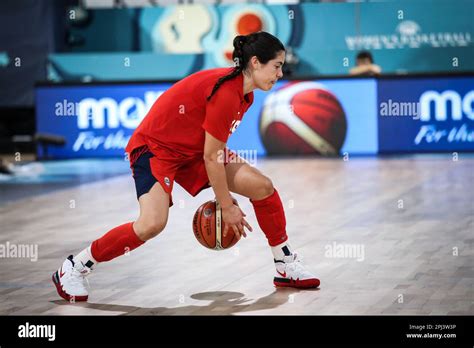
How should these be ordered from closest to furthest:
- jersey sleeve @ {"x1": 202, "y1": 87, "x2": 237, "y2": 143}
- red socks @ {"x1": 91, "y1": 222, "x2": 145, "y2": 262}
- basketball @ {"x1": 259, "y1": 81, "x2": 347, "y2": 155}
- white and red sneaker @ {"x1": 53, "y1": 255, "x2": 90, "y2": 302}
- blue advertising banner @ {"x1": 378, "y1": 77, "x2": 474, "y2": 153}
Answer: jersey sleeve @ {"x1": 202, "y1": 87, "x2": 237, "y2": 143}
red socks @ {"x1": 91, "y1": 222, "x2": 145, "y2": 262}
white and red sneaker @ {"x1": 53, "y1": 255, "x2": 90, "y2": 302}
blue advertising banner @ {"x1": 378, "y1": 77, "x2": 474, "y2": 153}
basketball @ {"x1": 259, "y1": 81, "x2": 347, "y2": 155}

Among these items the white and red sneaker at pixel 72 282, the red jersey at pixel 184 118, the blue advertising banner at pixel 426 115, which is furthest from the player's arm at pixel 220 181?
the blue advertising banner at pixel 426 115

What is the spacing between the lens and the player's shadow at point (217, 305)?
584cm

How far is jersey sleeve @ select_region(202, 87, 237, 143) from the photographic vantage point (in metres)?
5.82

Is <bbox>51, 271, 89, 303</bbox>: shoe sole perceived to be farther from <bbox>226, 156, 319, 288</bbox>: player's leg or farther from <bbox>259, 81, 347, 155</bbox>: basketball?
<bbox>259, 81, 347, 155</bbox>: basketball

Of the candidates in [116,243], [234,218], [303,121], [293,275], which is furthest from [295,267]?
[303,121]

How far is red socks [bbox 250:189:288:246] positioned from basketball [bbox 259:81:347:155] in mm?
9795

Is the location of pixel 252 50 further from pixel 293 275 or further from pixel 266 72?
pixel 293 275

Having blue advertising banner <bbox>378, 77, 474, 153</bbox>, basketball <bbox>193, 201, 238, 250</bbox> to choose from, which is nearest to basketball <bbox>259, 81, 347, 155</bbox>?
blue advertising banner <bbox>378, 77, 474, 153</bbox>

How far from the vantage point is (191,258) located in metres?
7.83

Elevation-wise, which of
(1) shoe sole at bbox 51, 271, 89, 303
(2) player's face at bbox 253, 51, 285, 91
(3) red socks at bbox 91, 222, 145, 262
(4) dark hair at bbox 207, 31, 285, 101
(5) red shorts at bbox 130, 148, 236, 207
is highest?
(4) dark hair at bbox 207, 31, 285, 101

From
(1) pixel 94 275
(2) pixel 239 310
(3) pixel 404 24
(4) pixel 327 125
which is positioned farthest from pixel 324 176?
(3) pixel 404 24

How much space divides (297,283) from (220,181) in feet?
3.13

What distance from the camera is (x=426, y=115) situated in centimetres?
1611

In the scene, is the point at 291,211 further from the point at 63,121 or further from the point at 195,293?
the point at 63,121
